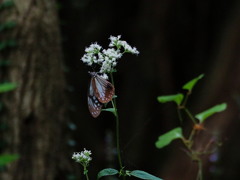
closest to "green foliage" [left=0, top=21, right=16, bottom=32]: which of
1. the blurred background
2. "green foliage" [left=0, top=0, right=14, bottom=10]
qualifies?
the blurred background

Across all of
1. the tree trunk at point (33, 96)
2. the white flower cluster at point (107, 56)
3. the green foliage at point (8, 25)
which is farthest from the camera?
the green foliage at point (8, 25)

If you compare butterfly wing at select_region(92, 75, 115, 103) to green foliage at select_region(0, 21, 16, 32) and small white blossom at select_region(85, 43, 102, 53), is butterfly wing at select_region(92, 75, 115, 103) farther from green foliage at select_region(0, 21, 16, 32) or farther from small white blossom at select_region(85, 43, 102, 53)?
green foliage at select_region(0, 21, 16, 32)

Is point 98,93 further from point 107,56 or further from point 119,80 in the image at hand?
point 119,80

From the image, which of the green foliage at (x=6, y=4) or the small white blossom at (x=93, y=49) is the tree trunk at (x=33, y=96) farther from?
the small white blossom at (x=93, y=49)

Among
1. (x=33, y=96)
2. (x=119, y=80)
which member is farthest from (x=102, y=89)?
(x=119, y=80)

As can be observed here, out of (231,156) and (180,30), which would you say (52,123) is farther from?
(180,30)

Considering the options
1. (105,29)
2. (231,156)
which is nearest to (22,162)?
(231,156)

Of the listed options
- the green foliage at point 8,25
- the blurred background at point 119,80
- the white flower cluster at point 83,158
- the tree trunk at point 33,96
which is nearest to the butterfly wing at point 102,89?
the white flower cluster at point 83,158
